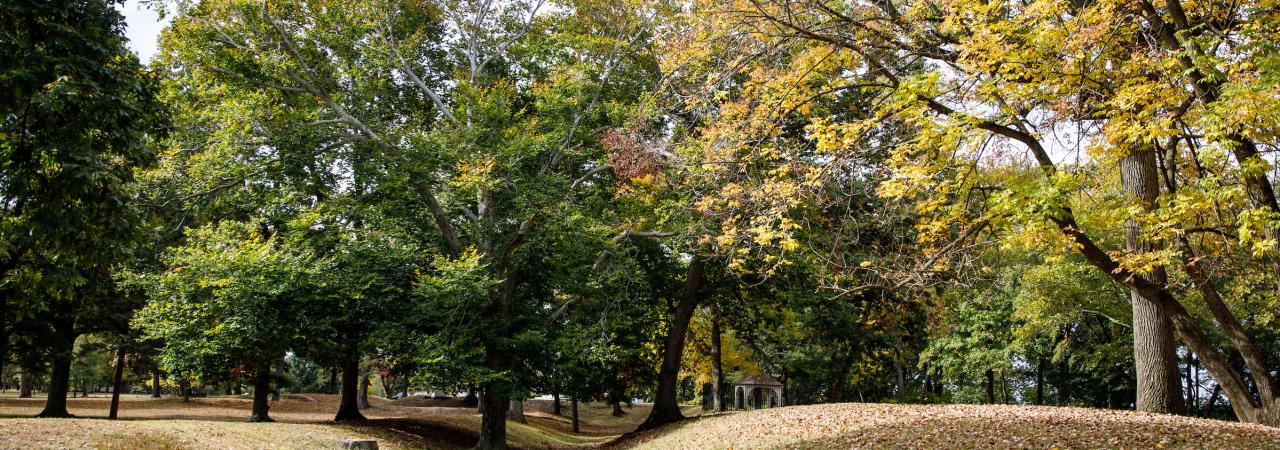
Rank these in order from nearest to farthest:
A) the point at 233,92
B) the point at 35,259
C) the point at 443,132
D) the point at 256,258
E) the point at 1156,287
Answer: the point at 35,259 → the point at 1156,287 → the point at 256,258 → the point at 233,92 → the point at 443,132

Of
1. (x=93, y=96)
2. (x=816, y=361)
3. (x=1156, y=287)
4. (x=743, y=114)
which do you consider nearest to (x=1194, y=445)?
(x=1156, y=287)

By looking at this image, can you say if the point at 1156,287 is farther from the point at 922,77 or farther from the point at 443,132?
the point at 443,132

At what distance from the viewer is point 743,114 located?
33.5 ft

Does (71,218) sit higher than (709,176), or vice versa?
(709,176)

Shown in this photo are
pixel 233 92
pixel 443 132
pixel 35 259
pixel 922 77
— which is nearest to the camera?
pixel 922 77

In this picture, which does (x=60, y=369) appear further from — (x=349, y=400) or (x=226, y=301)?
(x=226, y=301)

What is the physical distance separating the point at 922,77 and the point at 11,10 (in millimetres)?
9546

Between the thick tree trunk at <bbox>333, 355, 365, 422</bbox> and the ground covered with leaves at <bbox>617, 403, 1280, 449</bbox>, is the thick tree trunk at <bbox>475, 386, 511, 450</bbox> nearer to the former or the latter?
the ground covered with leaves at <bbox>617, 403, 1280, 449</bbox>

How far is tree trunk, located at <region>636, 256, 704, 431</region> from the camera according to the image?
792 inches

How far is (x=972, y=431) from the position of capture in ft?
33.1

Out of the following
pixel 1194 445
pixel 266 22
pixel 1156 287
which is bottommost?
pixel 1194 445

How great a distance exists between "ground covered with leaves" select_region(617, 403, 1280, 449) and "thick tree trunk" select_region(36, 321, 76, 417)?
16761 mm

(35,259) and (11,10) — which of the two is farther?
(35,259)

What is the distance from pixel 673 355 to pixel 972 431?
11233 mm
